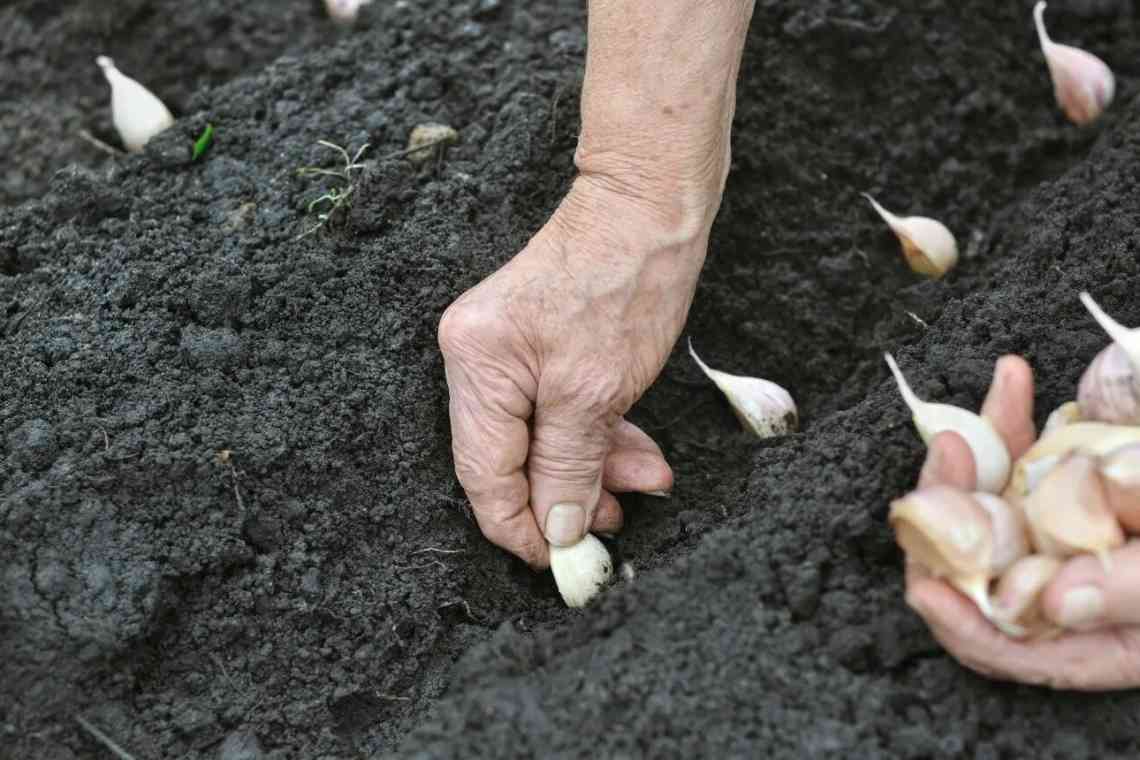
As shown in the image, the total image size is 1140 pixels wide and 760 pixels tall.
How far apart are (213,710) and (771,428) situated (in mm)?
972

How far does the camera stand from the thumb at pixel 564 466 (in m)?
1.82

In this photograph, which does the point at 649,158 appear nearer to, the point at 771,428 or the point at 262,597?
the point at 771,428

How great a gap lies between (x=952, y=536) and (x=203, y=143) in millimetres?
1509

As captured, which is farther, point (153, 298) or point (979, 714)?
point (153, 298)

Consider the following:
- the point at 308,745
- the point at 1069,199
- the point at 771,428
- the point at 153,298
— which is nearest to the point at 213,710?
the point at 308,745

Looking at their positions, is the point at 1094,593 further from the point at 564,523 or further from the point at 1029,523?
the point at 564,523

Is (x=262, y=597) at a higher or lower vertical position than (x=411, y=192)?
lower

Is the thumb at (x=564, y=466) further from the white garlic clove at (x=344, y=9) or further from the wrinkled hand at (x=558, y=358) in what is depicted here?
the white garlic clove at (x=344, y=9)

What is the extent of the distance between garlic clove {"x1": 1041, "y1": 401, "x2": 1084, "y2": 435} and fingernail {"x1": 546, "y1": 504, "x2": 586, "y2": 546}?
65 centimetres

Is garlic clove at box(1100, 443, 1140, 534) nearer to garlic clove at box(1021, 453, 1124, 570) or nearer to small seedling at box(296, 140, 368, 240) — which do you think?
garlic clove at box(1021, 453, 1124, 570)

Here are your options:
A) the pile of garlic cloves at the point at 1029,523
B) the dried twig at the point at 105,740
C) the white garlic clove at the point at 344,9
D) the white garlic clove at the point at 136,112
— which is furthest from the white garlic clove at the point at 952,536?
the white garlic clove at the point at 344,9

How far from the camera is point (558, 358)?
1810 mm

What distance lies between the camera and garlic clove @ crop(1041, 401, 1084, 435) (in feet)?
5.17

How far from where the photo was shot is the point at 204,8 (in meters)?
2.85
